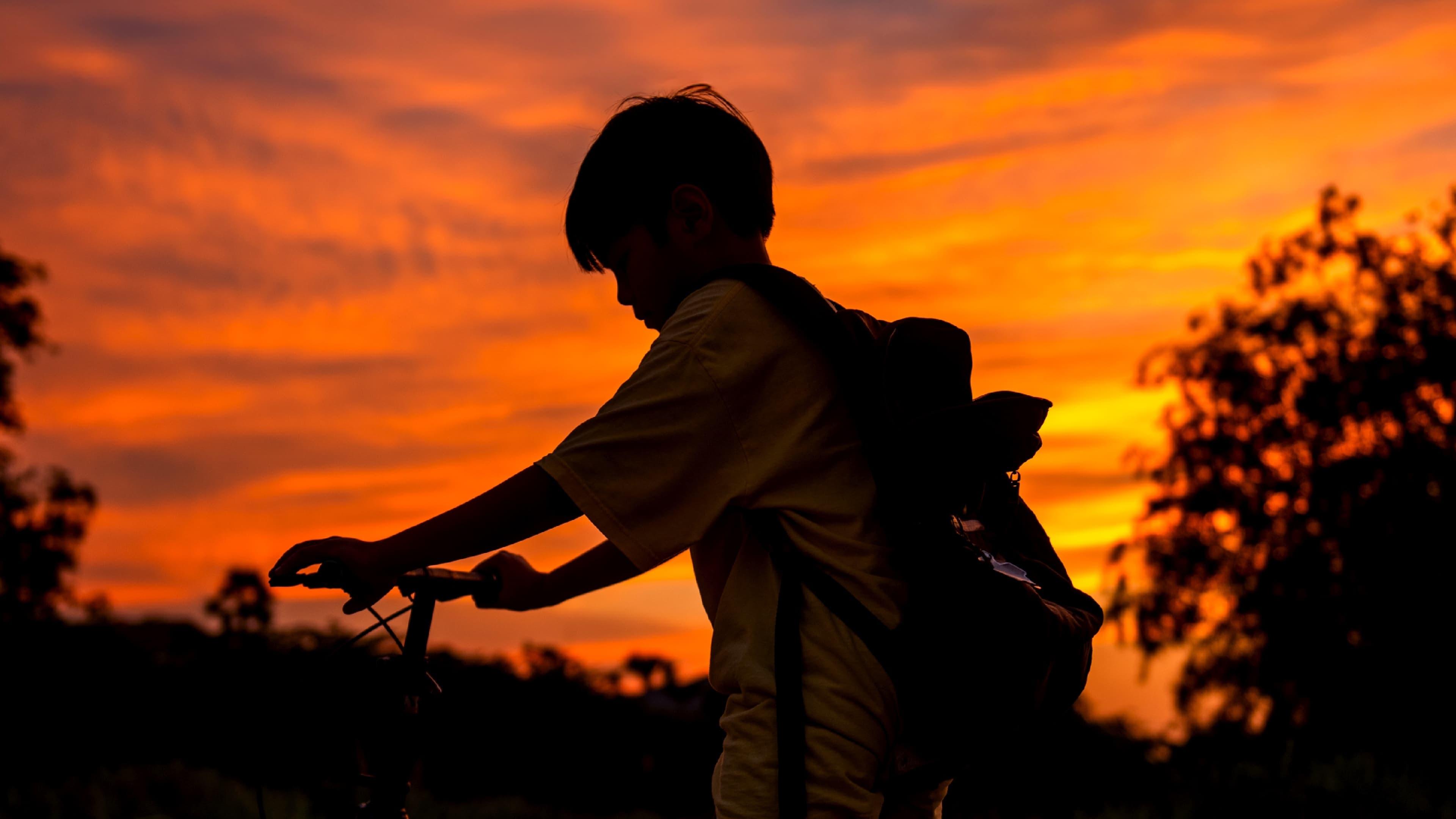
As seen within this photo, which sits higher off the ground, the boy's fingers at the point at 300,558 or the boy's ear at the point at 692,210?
the boy's ear at the point at 692,210

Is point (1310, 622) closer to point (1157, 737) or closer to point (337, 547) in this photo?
point (1157, 737)

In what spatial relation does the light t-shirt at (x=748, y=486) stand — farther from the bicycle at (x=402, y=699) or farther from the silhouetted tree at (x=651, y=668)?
the silhouetted tree at (x=651, y=668)

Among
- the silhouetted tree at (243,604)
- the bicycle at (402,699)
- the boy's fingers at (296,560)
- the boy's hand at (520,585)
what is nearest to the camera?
the boy's fingers at (296,560)

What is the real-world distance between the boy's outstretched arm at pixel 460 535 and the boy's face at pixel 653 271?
1.62 ft

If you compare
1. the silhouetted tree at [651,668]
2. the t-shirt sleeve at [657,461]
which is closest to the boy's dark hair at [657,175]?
the t-shirt sleeve at [657,461]

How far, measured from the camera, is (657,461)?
2.14m

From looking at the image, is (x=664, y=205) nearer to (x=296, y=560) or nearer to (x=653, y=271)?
(x=653, y=271)

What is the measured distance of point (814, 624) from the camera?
2.16m

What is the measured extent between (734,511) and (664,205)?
2.04 feet

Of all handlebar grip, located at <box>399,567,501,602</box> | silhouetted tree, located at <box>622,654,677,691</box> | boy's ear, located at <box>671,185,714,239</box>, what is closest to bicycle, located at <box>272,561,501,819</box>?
handlebar grip, located at <box>399,567,501,602</box>

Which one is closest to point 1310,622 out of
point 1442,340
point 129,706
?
point 1442,340

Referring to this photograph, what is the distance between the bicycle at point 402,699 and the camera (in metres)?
2.38

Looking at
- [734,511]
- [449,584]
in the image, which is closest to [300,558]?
[449,584]

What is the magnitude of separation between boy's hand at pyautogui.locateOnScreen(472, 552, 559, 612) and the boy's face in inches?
32.5
